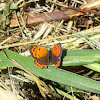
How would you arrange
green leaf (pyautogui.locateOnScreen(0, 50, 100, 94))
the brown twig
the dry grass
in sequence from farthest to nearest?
the brown twig, the dry grass, green leaf (pyautogui.locateOnScreen(0, 50, 100, 94))

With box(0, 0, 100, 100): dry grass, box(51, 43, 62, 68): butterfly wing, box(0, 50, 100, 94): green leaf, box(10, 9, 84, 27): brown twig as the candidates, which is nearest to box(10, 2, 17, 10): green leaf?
box(0, 0, 100, 100): dry grass

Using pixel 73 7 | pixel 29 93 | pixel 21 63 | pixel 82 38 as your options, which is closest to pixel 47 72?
pixel 21 63

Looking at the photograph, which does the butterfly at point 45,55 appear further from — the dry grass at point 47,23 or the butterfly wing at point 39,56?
the dry grass at point 47,23

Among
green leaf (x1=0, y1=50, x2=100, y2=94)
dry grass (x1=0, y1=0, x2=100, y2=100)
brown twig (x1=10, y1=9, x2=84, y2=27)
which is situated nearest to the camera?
green leaf (x1=0, y1=50, x2=100, y2=94)

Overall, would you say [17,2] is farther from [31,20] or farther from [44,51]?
[44,51]

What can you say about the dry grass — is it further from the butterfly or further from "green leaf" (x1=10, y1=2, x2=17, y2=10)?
the butterfly

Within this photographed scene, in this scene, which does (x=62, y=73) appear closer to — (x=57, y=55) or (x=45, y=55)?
(x=57, y=55)

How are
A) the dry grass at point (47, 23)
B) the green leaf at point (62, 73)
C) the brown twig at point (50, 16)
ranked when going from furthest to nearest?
1. the brown twig at point (50, 16)
2. the dry grass at point (47, 23)
3. the green leaf at point (62, 73)

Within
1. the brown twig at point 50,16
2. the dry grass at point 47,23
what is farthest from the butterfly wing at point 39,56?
the brown twig at point 50,16

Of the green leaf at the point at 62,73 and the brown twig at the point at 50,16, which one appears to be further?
the brown twig at the point at 50,16
